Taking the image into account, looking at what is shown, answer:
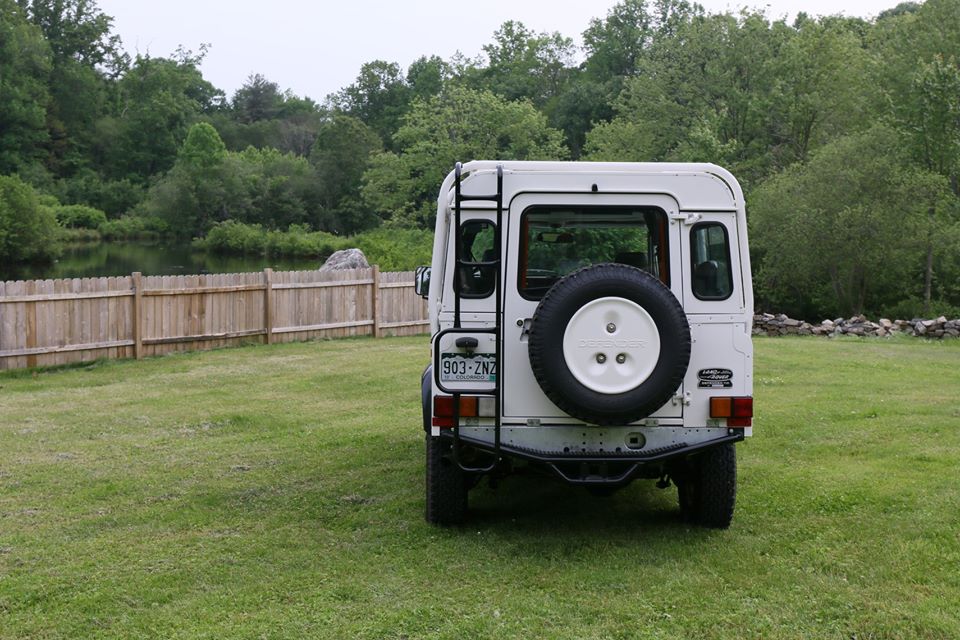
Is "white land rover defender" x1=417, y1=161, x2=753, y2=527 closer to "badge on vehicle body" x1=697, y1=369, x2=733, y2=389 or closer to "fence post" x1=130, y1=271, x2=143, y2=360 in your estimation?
"badge on vehicle body" x1=697, y1=369, x2=733, y2=389

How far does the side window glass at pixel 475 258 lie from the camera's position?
20.1 feet

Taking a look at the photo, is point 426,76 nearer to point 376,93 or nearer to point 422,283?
point 376,93

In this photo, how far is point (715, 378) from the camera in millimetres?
6051

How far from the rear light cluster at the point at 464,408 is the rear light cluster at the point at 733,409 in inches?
53.0

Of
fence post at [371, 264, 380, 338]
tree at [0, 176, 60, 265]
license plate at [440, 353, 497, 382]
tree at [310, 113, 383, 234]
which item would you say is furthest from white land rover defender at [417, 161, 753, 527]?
tree at [310, 113, 383, 234]

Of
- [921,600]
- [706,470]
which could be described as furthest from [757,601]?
[706,470]

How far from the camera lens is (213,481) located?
7895mm

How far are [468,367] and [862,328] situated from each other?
1942cm

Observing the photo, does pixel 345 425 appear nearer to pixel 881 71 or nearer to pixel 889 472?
pixel 889 472

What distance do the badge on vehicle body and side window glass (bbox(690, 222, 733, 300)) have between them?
1.48 feet

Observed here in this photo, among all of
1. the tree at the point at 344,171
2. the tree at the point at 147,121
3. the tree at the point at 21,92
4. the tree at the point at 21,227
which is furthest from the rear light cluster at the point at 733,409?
the tree at the point at 147,121

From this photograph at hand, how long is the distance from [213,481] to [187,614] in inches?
122

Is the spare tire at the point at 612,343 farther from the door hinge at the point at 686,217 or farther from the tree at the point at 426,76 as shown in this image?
the tree at the point at 426,76

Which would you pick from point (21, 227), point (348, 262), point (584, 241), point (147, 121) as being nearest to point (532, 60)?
point (147, 121)
